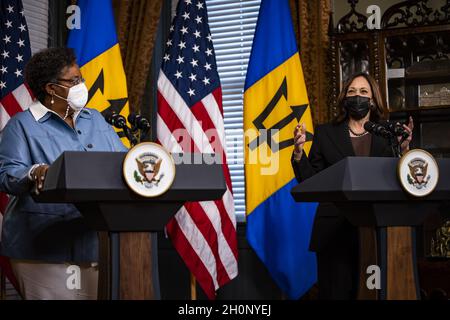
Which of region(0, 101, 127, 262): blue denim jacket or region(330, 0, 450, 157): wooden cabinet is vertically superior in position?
region(330, 0, 450, 157): wooden cabinet

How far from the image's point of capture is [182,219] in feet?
12.3

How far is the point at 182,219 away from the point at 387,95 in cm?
154

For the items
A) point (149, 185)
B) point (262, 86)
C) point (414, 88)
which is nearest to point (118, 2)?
point (262, 86)

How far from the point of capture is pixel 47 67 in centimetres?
237

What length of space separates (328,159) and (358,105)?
0.30m

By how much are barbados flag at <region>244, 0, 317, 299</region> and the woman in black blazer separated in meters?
0.74

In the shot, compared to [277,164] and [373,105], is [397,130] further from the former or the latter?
[277,164]

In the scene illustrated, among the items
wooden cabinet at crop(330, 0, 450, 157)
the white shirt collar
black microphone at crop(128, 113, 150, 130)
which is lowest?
black microphone at crop(128, 113, 150, 130)

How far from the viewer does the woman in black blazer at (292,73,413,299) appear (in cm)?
273

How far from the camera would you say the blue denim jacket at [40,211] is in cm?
223

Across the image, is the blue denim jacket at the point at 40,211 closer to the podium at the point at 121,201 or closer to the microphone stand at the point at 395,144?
the podium at the point at 121,201

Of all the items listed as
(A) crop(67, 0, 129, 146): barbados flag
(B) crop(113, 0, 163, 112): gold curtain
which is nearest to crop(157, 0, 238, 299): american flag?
(A) crop(67, 0, 129, 146): barbados flag

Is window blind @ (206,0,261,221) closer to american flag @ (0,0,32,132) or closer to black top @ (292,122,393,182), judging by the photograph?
american flag @ (0,0,32,132)

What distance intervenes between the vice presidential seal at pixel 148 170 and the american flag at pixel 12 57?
2462mm
